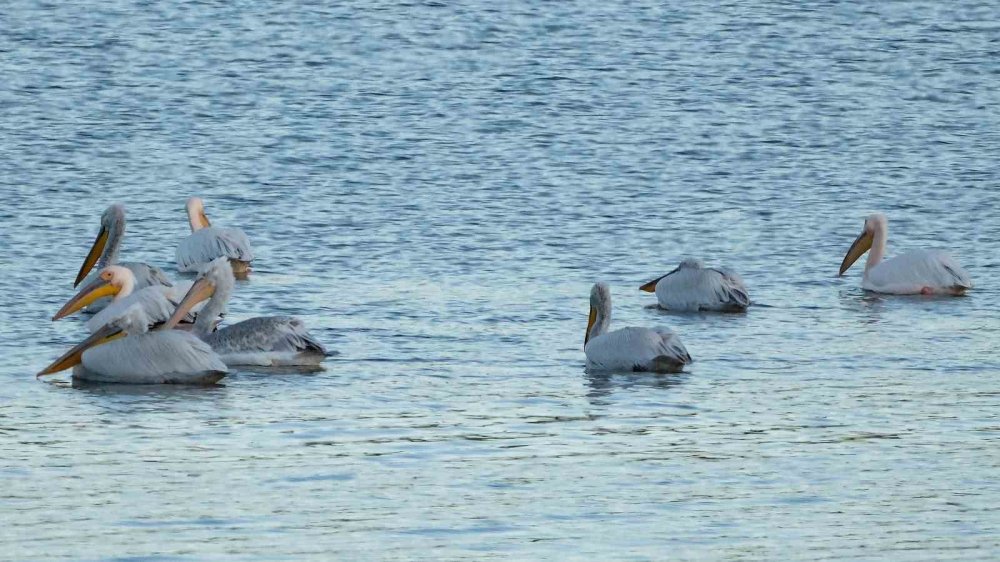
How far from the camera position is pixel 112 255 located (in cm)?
1248

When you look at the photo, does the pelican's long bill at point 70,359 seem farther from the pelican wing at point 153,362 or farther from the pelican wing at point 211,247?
the pelican wing at point 211,247

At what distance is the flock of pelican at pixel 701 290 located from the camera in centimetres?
964

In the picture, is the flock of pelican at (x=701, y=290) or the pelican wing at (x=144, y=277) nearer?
the flock of pelican at (x=701, y=290)

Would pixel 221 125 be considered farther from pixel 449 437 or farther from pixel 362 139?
pixel 449 437

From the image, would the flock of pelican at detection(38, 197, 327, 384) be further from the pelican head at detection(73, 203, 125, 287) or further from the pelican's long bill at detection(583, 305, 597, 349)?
the pelican's long bill at detection(583, 305, 597, 349)

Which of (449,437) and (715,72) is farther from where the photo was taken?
(715,72)

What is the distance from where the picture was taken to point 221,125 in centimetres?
1800

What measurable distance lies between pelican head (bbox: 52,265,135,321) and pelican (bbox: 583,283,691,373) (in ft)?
8.69

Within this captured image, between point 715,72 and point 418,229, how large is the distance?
7557 mm

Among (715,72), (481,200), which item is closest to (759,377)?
(481,200)

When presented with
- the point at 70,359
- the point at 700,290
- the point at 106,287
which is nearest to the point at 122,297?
the point at 106,287

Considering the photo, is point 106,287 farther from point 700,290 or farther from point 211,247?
point 700,290

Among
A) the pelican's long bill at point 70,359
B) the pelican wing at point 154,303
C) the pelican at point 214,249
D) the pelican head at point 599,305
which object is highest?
the pelican's long bill at point 70,359

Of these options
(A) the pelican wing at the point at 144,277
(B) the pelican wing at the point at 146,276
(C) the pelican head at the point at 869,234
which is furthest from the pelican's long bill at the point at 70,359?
(C) the pelican head at the point at 869,234
